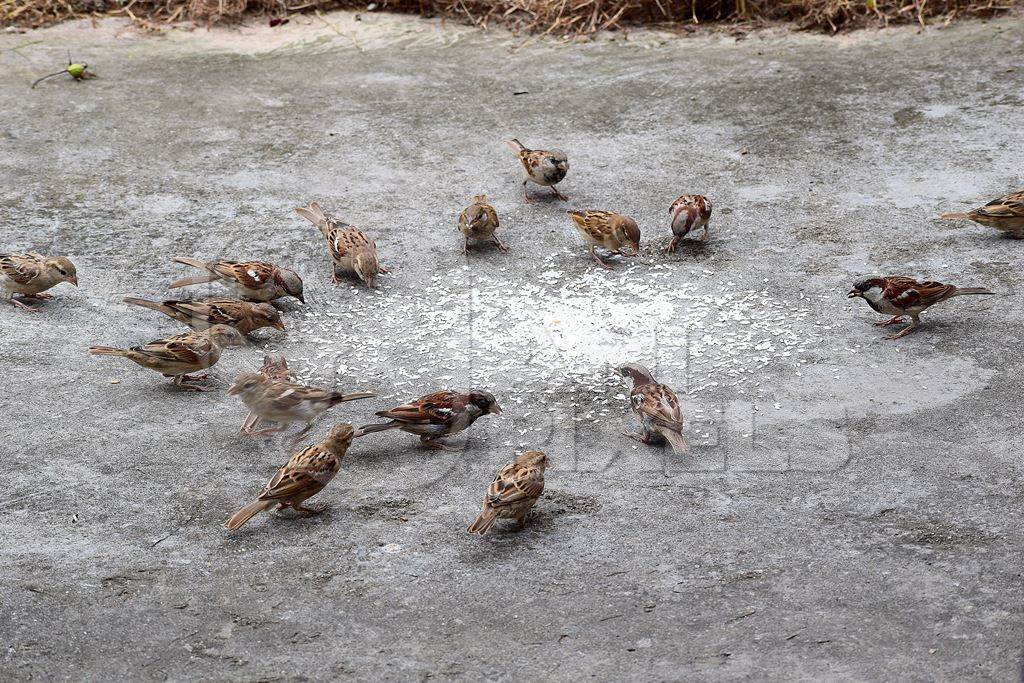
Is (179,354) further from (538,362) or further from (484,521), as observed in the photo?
(484,521)

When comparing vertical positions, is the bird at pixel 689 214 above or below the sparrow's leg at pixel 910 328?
above

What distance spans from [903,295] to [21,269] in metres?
4.59

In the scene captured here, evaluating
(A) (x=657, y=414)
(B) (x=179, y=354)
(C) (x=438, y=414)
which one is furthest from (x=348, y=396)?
(A) (x=657, y=414)

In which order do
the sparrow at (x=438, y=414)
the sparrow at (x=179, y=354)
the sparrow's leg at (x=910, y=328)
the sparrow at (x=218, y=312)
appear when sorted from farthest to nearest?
the sparrow at (x=218, y=312)
the sparrow's leg at (x=910, y=328)
the sparrow at (x=179, y=354)
the sparrow at (x=438, y=414)

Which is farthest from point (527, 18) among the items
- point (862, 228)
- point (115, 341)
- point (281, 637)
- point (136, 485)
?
point (281, 637)

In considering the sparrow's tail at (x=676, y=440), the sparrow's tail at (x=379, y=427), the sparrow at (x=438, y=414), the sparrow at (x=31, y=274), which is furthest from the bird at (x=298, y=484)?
the sparrow at (x=31, y=274)

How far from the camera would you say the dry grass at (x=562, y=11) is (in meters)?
9.68

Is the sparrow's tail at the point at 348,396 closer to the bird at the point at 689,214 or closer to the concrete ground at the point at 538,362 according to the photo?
the concrete ground at the point at 538,362

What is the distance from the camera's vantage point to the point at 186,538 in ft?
14.2

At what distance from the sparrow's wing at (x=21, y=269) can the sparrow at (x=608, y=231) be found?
303cm

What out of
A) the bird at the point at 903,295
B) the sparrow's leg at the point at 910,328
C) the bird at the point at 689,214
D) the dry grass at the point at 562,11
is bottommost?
the sparrow's leg at the point at 910,328

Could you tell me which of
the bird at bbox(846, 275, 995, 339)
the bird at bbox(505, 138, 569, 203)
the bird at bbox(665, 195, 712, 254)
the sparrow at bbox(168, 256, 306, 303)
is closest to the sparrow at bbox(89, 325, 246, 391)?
the sparrow at bbox(168, 256, 306, 303)

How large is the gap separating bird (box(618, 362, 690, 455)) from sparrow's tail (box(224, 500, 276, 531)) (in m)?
1.64

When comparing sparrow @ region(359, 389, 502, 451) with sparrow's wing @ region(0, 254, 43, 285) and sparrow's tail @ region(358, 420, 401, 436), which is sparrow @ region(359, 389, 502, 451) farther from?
sparrow's wing @ region(0, 254, 43, 285)
